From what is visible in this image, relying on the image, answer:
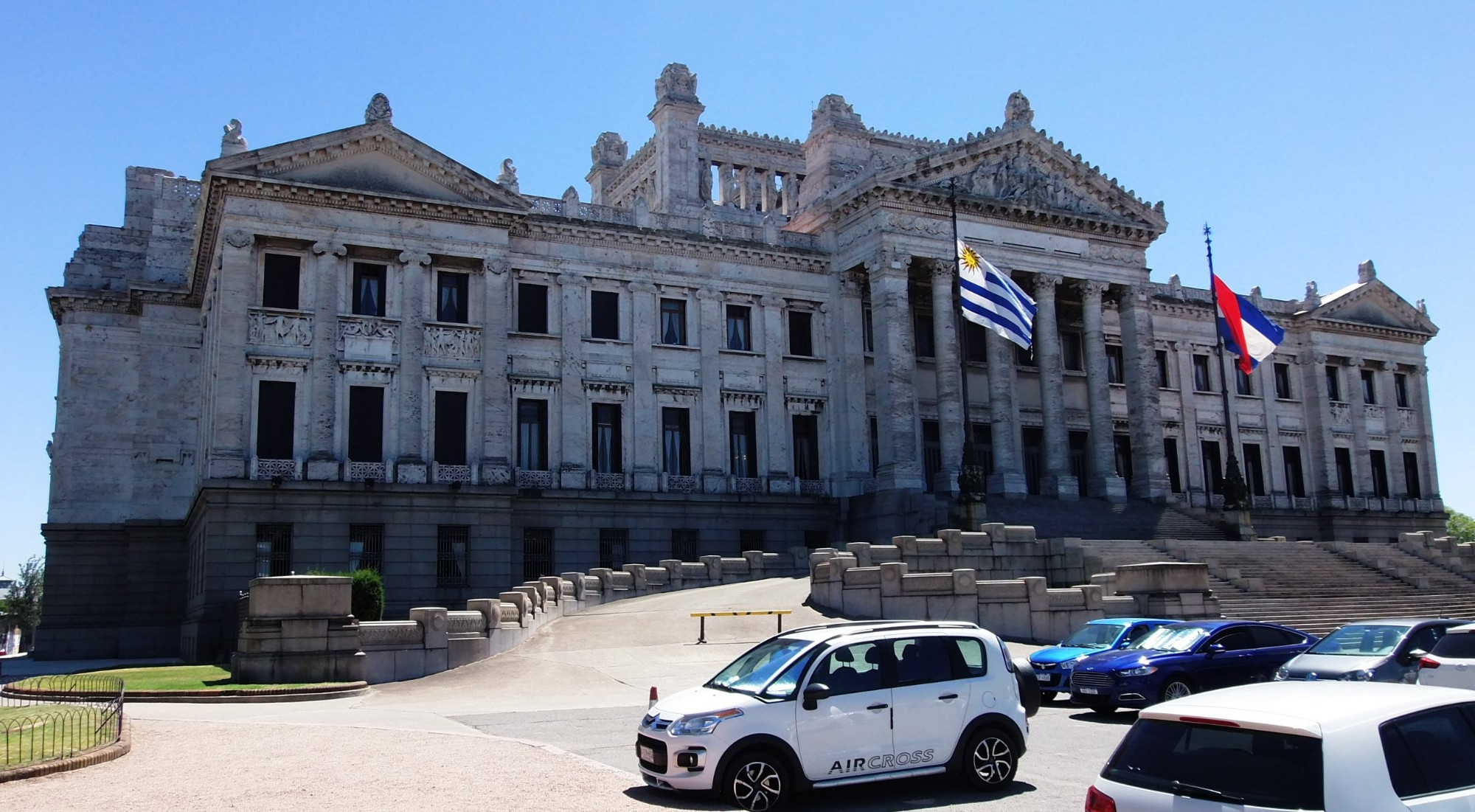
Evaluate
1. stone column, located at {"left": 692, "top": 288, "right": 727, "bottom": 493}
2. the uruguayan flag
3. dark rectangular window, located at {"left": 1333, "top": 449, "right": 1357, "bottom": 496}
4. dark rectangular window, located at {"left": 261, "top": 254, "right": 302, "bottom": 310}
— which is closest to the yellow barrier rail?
the uruguayan flag

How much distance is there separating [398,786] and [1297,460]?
6059 centimetres

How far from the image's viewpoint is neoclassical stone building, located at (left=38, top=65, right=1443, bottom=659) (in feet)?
132

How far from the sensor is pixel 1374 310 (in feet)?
219

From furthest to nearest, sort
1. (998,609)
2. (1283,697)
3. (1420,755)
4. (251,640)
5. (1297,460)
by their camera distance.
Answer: (1297,460) → (998,609) → (251,640) → (1283,697) → (1420,755)

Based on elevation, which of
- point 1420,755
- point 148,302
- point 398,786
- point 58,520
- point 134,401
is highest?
point 148,302

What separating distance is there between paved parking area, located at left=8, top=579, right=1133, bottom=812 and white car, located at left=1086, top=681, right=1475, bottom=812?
4.55 metres

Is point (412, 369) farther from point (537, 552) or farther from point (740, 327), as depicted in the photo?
point (740, 327)

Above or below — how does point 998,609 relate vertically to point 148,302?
below

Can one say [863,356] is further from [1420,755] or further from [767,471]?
[1420,755]

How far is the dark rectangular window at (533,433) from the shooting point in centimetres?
4478

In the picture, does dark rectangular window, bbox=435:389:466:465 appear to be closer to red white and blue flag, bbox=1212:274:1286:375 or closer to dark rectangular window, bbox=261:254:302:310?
dark rectangular window, bbox=261:254:302:310

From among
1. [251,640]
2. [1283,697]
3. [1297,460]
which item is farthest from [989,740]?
[1297,460]

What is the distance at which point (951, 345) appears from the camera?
160 ft

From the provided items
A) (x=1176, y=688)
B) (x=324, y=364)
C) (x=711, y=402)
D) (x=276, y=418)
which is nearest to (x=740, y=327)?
(x=711, y=402)
